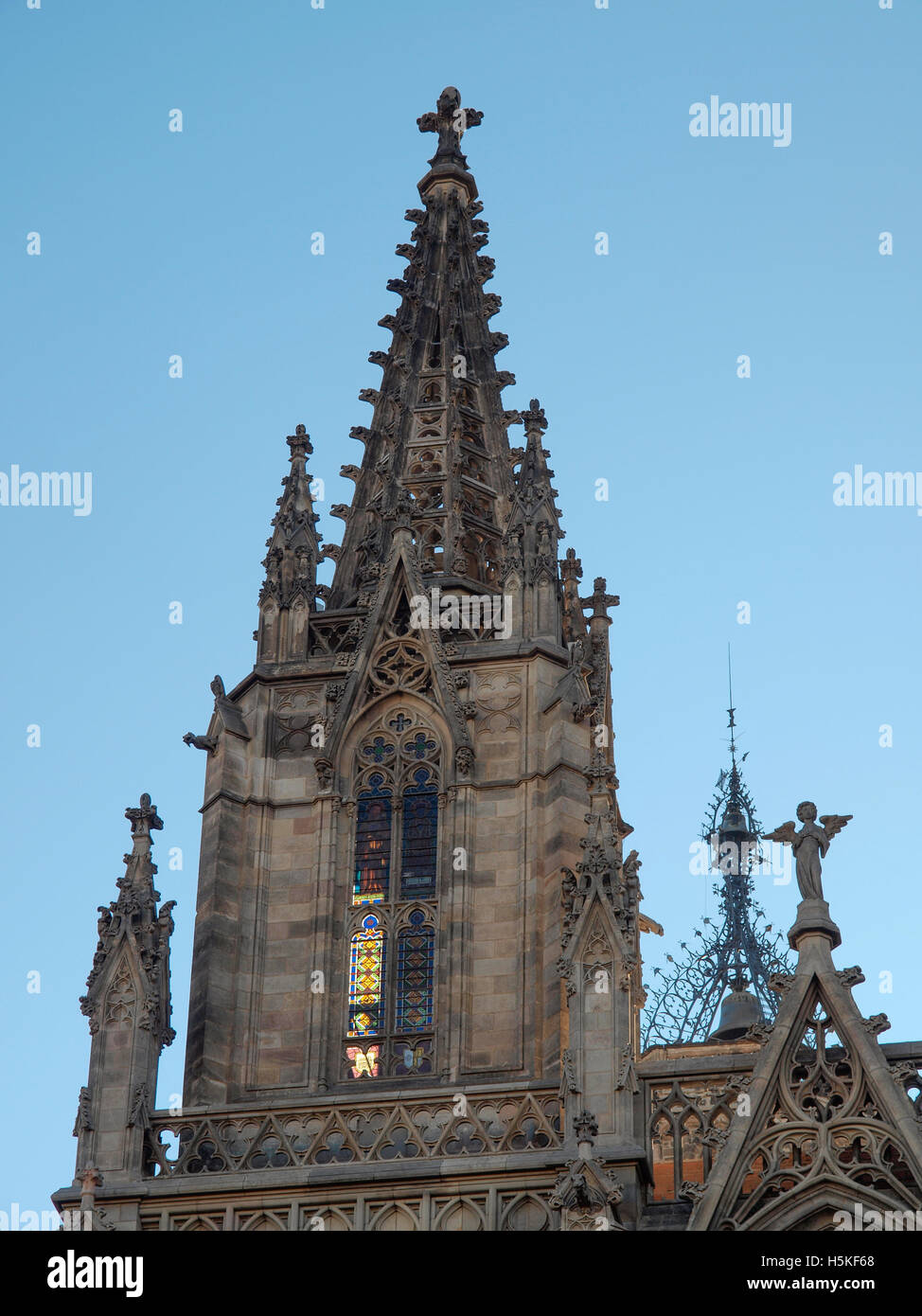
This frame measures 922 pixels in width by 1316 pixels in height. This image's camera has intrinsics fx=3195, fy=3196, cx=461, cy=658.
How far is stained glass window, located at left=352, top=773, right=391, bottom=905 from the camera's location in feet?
129

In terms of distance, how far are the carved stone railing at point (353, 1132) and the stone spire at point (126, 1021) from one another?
15.7 inches

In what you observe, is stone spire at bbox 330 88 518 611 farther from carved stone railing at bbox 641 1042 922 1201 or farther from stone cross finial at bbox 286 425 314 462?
carved stone railing at bbox 641 1042 922 1201

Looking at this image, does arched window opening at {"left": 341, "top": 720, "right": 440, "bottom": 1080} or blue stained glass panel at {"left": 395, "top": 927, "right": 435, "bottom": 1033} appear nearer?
arched window opening at {"left": 341, "top": 720, "right": 440, "bottom": 1080}

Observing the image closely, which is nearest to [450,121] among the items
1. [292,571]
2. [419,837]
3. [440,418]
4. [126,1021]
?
[440,418]

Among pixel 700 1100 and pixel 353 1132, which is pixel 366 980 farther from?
pixel 700 1100

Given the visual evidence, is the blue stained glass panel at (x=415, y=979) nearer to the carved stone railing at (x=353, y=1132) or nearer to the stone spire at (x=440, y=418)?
the carved stone railing at (x=353, y=1132)

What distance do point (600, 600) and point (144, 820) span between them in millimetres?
8278

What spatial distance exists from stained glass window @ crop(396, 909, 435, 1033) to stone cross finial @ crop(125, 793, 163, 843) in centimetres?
330

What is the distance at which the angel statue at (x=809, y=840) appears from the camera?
35.5 metres

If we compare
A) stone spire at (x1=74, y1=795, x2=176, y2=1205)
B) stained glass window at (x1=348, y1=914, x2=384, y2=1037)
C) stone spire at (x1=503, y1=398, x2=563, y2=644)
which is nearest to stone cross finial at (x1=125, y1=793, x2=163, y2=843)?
stone spire at (x1=74, y1=795, x2=176, y2=1205)

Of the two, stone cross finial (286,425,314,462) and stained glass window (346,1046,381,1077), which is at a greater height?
stone cross finial (286,425,314,462)

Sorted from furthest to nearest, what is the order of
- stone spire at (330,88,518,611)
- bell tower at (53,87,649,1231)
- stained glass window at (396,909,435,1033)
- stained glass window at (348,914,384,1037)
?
stone spire at (330,88,518,611) < stained glass window at (348,914,384,1037) < stained glass window at (396,909,435,1033) < bell tower at (53,87,649,1231)

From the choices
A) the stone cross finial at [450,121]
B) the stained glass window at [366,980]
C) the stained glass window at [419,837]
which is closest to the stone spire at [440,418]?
the stone cross finial at [450,121]
